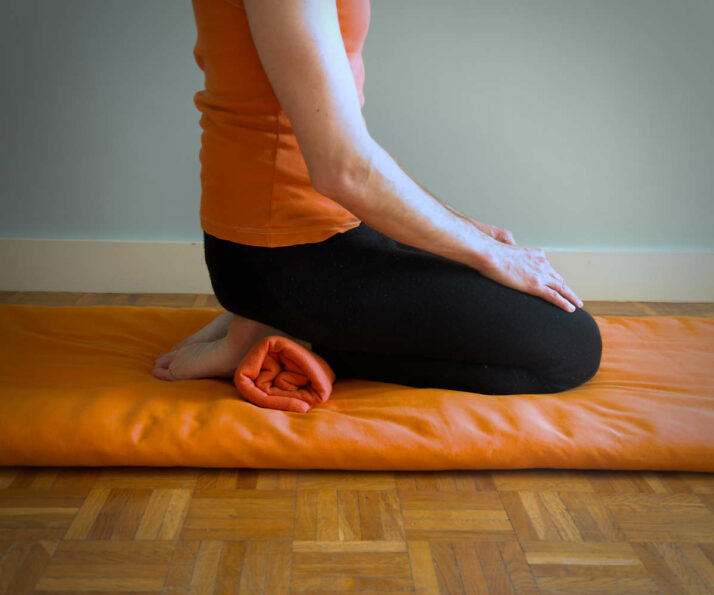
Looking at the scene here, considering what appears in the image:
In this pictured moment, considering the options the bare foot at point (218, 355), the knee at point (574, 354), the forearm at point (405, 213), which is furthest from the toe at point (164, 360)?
the knee at point (574, 354)

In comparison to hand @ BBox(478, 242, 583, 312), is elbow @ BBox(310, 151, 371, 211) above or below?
above

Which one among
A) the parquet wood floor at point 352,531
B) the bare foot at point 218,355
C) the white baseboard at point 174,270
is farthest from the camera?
the white baseboard at point 174,270

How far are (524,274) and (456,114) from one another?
3.80 feet

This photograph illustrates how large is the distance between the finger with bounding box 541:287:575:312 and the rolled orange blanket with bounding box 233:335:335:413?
1.60 feet

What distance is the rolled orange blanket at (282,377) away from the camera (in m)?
1.34

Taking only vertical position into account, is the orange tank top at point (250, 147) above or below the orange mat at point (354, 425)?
above

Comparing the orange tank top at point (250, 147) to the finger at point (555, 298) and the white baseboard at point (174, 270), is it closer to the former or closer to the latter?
the finger at point (555, 298)

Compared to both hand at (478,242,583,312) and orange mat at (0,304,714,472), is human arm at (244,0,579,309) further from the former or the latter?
orange mat at (0,304,714,472)

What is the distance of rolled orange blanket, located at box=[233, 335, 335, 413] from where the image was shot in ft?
4.41

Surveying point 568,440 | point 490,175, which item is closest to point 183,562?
point 568,440

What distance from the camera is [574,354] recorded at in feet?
4.65

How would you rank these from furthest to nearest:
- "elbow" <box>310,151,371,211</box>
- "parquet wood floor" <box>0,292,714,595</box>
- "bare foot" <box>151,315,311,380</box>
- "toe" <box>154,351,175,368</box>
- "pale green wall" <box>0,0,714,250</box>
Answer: "pale green wall" <box>0,0,714,250</box> < "toe" <box>154,351,175,368</box> < "bare foot" <box>151,315,311,380</box> < "elbow" <box>310,151,371,211</box> < "parquet wood floor" <box>0,292,714,595</box>

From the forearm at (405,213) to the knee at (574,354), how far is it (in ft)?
0.82

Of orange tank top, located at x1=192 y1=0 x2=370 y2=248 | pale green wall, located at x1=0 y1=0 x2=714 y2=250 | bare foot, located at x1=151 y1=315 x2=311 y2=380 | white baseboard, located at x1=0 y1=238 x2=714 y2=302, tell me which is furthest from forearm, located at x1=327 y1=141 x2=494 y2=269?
white baseboard, located at x1=0 y1=238 x2=714 y2=302
